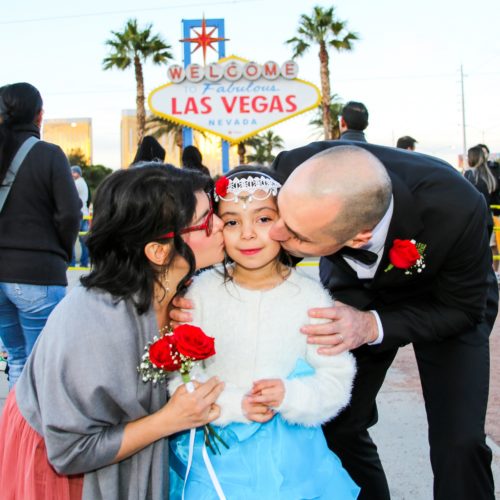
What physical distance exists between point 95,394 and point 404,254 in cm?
126

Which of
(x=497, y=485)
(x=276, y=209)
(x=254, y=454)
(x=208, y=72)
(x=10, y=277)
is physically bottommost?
(x=497, y=485)

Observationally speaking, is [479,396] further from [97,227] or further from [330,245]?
[97,227]

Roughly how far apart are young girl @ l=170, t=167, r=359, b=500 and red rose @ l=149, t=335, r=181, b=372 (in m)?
0.28

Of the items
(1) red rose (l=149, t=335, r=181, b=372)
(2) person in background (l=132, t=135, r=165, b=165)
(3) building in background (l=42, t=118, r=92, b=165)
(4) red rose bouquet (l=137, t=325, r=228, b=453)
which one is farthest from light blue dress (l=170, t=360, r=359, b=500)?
(3) building in background (l=42, t=118, r=92, b=165)

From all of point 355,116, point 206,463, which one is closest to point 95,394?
point 206,463

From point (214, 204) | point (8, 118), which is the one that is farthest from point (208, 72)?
point (214, 204)

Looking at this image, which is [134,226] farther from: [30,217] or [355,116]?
[355,116]

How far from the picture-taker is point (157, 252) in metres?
2.38

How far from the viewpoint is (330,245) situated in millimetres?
2498

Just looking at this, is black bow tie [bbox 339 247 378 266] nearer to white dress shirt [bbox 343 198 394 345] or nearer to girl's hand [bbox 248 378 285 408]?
white dress shirt [bbox 343 198 394 345]

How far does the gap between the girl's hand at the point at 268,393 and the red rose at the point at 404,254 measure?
0.66m

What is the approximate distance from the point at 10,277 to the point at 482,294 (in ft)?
8.65

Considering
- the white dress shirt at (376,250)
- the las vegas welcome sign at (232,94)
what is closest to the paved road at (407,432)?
the white dress shirt at (376,250)

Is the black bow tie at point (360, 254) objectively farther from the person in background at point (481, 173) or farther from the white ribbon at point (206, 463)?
the person in background at point (481, 173)
